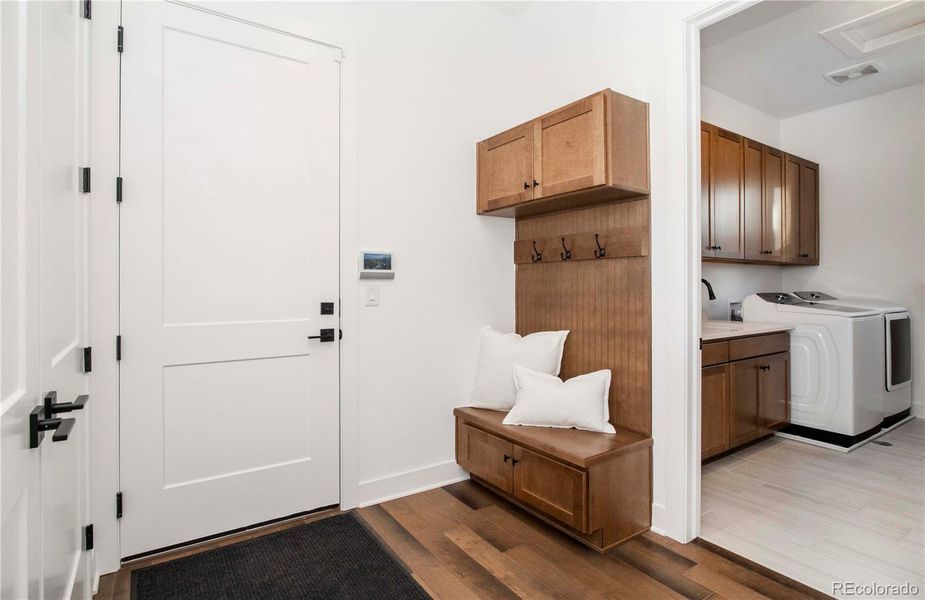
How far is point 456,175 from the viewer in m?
2.88

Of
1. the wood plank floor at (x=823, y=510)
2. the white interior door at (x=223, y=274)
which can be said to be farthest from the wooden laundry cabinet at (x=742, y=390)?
the white interior door at (x=223, y=274)

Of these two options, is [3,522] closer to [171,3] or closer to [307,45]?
[171,3]

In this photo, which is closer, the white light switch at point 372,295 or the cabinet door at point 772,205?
the white light switch at point 372,295

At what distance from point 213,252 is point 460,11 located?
201 centimetres

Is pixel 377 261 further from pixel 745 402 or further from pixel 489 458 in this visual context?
pixel 745 402

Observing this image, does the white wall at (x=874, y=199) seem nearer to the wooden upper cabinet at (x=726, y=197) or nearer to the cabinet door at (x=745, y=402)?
the wooden upper cabinet at (x=726, y=197)

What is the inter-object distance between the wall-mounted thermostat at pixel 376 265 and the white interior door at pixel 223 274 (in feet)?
0.51

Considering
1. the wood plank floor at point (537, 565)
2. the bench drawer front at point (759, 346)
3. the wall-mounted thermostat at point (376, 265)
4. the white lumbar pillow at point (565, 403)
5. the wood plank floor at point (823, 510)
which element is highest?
the wall-mounted thermostat at point (376, 265)

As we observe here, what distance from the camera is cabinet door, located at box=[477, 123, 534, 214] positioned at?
2580 millimetres

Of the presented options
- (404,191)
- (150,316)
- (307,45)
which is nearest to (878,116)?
(404,191)

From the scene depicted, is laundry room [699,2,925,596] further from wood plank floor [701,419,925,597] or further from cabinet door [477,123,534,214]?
cabinet door [477,123,534,214]

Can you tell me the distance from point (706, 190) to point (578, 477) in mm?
2298

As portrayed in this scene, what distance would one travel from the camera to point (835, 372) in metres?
3.44

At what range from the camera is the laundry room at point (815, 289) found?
241 cm
